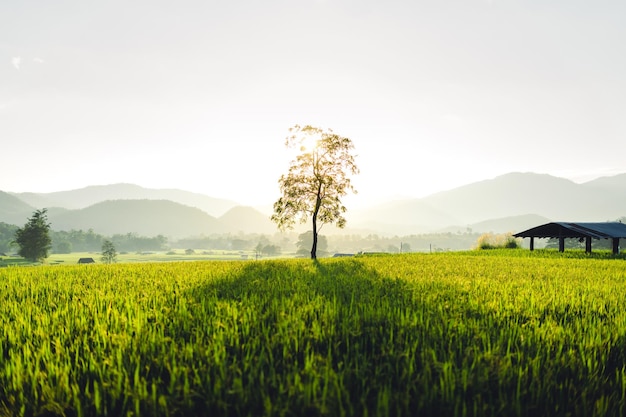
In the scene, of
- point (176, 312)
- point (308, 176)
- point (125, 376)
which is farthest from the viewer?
point (308, 176)

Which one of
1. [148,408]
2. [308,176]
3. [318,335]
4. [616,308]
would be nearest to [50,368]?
[148,408]

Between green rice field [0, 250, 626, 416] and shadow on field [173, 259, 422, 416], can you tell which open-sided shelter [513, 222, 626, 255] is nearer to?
green rice field [0, 250, 626, 416]

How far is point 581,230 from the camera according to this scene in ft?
112

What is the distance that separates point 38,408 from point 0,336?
282 centimetres

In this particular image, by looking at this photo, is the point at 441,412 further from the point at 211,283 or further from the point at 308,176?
the point at 308,176

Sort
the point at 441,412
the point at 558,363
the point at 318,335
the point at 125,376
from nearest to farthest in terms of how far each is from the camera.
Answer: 1. the point at 441,412
2. the point at 125,376
3. the point at 558,363
4. the point at 318,335

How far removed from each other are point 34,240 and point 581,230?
12336 cm

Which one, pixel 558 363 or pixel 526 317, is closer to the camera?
pixel 558 363

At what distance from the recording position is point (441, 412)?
2.51 meters

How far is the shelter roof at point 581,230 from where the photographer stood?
109ft

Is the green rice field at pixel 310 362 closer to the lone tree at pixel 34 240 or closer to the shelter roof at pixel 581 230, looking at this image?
the shelter roof at pixel 581 230

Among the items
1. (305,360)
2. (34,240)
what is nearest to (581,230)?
(305,360)

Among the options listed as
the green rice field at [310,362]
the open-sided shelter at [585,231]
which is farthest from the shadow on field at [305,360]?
the open-sided shelter at [585,231]

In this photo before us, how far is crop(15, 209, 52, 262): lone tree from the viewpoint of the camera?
93000 mm
